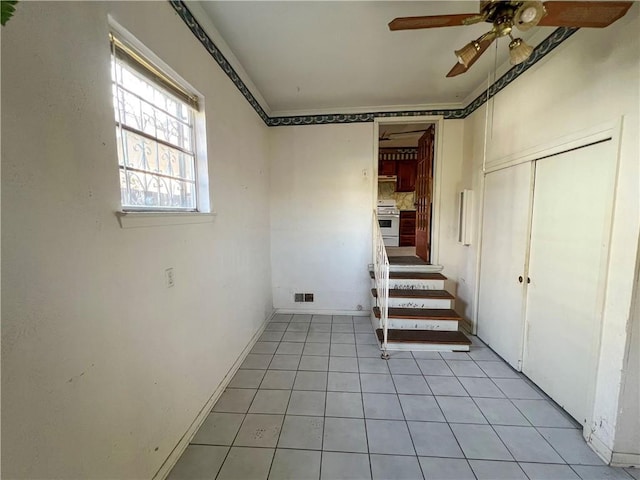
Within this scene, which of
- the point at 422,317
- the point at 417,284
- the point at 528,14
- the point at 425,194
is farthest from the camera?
the point at 425,194

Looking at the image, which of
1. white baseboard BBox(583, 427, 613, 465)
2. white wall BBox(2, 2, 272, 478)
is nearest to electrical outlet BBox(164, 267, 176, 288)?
white wall BBox(2, 2, 272, 478)

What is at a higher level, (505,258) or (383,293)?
(505,258)

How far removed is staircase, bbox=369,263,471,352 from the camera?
269 cm

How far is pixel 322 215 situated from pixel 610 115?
8.96ft

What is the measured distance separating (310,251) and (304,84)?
2.05m

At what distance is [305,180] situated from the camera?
11.9 feet

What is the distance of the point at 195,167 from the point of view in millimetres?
1892

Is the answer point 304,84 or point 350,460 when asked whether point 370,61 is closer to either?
point 304,84

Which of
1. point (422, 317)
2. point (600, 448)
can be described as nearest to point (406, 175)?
point (422, 317)

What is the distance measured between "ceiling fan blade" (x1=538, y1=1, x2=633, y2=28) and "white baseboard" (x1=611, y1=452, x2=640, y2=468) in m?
2.31

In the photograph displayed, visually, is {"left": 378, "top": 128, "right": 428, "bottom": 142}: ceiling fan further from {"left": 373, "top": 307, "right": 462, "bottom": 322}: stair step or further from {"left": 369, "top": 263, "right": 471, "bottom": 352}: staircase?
{"left": 373, "top": 307, "right": 462, "bottom": 322}: stair step

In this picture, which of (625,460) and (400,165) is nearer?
(625,460)

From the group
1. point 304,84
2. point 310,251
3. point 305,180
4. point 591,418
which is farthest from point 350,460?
point 304,84

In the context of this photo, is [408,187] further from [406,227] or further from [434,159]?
[434,159]
